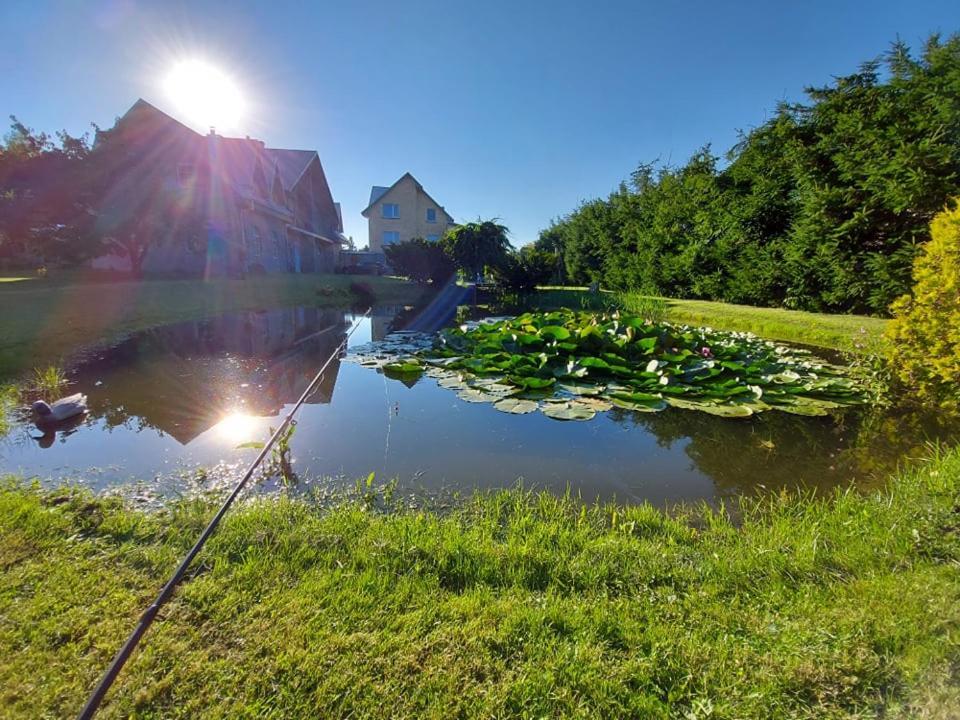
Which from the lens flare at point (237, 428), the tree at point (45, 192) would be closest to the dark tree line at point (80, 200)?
the tree at point (45, 192)

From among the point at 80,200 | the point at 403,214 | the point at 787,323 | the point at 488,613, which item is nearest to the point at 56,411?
the point at 488,613

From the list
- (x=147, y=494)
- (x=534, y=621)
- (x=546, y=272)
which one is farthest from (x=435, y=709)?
(x=546, y=272)

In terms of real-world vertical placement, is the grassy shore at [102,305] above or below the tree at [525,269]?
below

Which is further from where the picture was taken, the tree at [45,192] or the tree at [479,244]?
the tree at [479,244]

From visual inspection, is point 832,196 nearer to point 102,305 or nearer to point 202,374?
point 202,374

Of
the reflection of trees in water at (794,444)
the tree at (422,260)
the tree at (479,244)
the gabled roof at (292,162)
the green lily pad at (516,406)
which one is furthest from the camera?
the gabled roof at (292,162)

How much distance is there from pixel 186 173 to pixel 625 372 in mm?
19395

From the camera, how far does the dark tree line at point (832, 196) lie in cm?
725

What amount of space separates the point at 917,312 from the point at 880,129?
21.2 feet

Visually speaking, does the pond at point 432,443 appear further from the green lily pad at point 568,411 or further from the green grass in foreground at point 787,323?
the green grass in foreground at point 787,323

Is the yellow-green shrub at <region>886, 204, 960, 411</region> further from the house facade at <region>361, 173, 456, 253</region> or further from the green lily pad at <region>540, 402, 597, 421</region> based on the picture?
the house facade at <region>361, 173, 456, 253</region>

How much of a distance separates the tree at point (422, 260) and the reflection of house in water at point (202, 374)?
1048 cm

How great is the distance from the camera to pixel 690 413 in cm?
455

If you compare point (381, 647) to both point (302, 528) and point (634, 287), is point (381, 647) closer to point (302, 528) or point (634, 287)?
point (302, 528)
